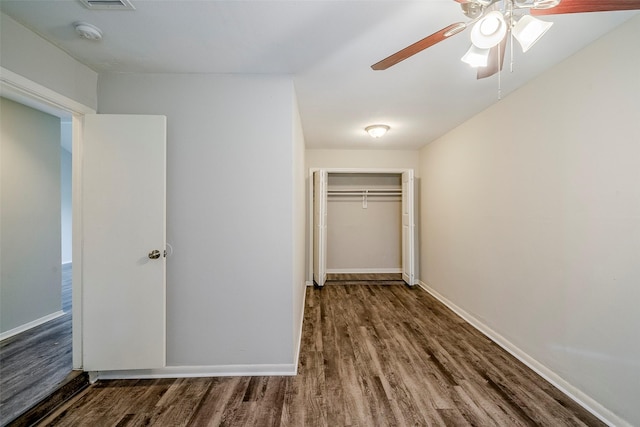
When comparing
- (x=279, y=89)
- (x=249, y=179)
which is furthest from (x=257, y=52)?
(x=249, y=179)

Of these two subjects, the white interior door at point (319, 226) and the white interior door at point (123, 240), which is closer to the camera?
the white interior door at point (123, 240)

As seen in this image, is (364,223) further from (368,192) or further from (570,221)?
(570,221)

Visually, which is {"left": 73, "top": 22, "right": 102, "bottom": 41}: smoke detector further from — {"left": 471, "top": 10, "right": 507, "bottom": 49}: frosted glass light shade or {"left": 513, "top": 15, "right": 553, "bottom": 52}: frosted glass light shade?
{"left": 513, "top": 15, "right": 553, "bottom": 52}: frosted glass light shade

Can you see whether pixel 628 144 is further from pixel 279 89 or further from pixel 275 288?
pixel 275 288

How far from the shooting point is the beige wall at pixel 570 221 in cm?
150

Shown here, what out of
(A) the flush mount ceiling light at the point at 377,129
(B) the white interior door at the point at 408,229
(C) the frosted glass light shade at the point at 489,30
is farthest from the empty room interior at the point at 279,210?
(B) the white interior door at the point at 408,229

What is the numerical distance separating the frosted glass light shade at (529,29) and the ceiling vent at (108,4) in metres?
1.96

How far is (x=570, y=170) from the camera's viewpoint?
182cm

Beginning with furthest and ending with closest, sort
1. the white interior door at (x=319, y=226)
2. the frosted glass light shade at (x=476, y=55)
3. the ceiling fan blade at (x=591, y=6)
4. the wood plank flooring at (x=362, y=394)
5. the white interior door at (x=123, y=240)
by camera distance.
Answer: the white interior door at (x=319, y=226) < the white interior door at (x=123, y=240) < the wood plank flooring at (x=362, y=394) < the frosted glass light shade at (x=476, y=55) < the ceiling fan blade at (x=591, y=6)

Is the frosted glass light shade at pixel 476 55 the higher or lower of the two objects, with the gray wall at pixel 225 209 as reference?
higher

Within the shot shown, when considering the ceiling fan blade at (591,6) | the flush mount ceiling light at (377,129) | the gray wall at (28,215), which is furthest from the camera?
the flush mount ceiling light at (377,129)

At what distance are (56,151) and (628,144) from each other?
5014 mm

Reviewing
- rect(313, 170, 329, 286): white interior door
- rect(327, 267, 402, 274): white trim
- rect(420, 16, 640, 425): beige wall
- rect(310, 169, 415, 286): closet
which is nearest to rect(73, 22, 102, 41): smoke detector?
rect(313, 170, 329, 286): white interior door

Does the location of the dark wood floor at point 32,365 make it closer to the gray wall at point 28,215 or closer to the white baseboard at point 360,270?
the gray wall at point 28,215
